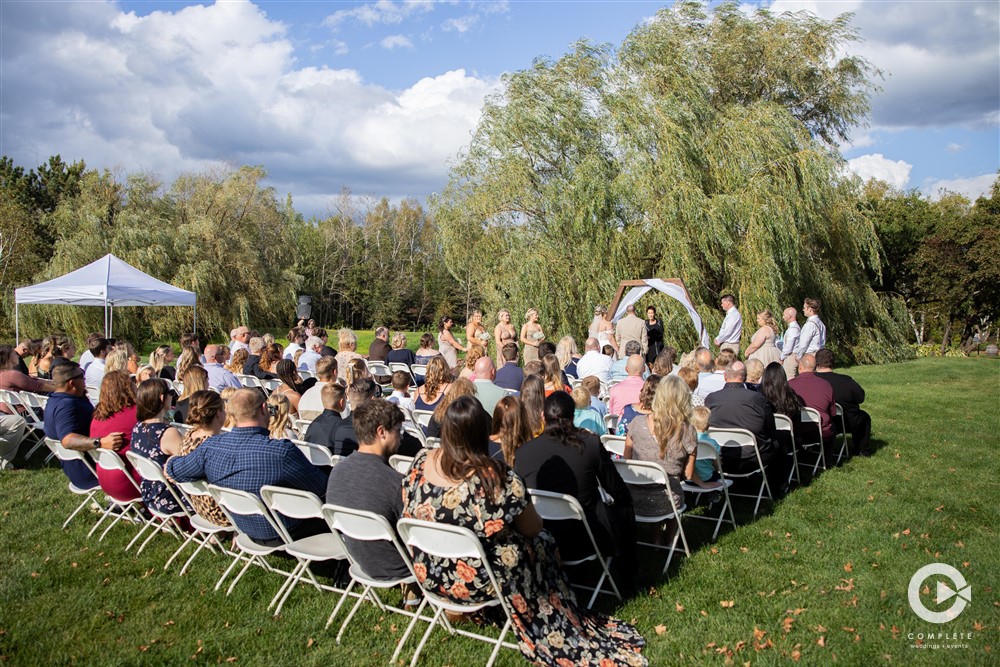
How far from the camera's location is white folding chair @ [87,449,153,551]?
4.40 meters

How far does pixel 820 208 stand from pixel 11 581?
1461 cm

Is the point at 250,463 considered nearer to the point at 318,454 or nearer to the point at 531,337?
the point at 318,454

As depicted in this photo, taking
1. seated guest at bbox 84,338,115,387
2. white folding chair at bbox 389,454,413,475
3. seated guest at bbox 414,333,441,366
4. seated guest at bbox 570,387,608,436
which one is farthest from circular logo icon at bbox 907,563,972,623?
seated guest at bbox 84,338,115,387

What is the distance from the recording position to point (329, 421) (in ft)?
15.9

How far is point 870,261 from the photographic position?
15164mm

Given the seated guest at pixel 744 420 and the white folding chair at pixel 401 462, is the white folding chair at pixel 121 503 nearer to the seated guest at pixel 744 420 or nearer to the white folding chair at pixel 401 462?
the white folding chair at pixel 401 462

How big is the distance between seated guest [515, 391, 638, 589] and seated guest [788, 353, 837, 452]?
10.5ft

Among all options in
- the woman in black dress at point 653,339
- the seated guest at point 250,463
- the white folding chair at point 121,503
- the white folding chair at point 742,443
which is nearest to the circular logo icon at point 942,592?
the white folding chair at point 742,443

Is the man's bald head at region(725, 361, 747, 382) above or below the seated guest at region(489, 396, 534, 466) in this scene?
above

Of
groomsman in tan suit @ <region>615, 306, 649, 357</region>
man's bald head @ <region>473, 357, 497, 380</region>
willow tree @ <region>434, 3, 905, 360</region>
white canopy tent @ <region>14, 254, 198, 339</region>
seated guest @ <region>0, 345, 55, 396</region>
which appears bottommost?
seated guest @ <region>0, 345, 55, 396</region>

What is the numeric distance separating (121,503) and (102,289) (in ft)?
30.0

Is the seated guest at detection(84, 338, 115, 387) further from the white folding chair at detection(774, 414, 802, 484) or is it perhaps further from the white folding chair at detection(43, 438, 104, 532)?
the white folding chair at detection(774, 414, 802, 484)

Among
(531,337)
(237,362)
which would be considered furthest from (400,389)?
(531,337)

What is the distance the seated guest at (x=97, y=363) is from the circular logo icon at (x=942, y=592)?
7744mm
